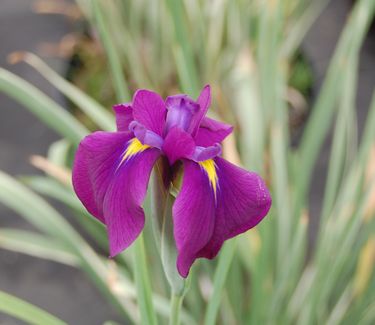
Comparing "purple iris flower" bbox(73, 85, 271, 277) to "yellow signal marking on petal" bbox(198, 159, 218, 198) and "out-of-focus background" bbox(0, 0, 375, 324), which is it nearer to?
"yellow signal marking on petal" bbox(198, 159, 218, 198)

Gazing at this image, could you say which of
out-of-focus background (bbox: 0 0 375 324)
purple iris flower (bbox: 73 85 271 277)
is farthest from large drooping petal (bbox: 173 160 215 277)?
out-of-focus background (bbox: 0 0 375 324)

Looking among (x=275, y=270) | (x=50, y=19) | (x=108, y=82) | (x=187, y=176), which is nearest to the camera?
(x=187, y=176)

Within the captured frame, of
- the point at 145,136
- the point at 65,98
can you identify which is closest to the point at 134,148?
the point at 145,136

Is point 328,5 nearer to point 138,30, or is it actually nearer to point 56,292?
point 138,30

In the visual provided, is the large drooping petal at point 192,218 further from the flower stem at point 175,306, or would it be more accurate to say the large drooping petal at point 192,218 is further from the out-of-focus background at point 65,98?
the out-of-focus background at point 65,98

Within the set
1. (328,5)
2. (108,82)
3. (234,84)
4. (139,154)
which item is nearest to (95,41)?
(108,82)

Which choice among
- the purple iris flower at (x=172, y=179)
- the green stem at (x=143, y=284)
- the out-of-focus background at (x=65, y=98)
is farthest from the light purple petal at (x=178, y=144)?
the out-of-focus background at (x=65, y=98)

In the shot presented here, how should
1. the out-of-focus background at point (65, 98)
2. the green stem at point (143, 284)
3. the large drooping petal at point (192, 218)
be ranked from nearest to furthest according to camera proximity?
the large drooping petal at point (192, 218), the green stem at point (143, 284), the out-of-focus background at point (65, 98)

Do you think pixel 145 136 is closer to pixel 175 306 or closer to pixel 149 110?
pixel 149 110
